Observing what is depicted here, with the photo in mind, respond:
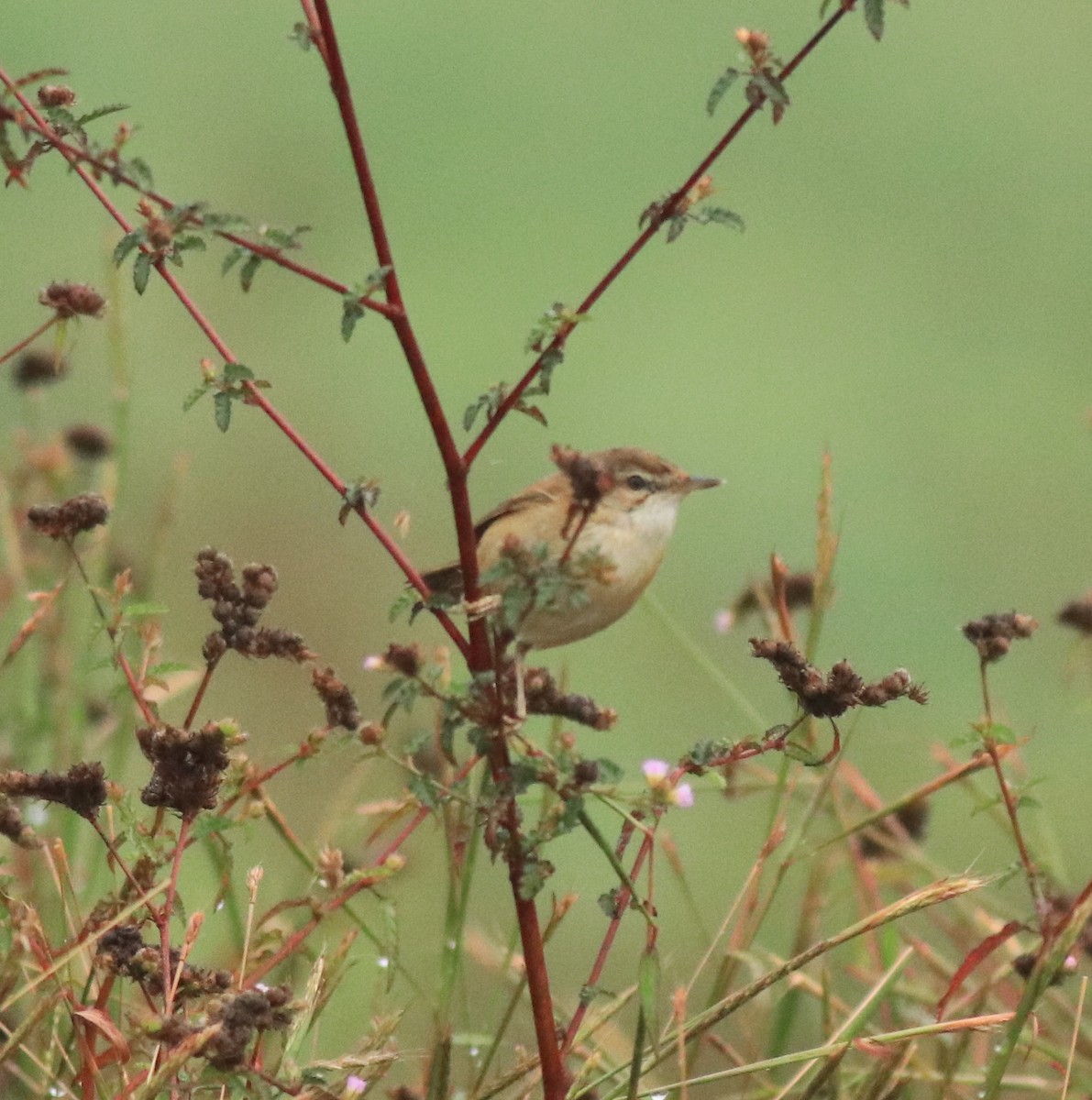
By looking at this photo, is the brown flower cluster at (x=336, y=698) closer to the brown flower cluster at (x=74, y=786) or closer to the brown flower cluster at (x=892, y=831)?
the brown flower cluster at (x=74, y=786)

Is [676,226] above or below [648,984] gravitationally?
above

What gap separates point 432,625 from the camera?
3.40m

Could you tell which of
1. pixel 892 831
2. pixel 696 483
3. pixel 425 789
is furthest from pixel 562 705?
pixel 892 831

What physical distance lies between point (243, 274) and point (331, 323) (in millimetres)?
3360

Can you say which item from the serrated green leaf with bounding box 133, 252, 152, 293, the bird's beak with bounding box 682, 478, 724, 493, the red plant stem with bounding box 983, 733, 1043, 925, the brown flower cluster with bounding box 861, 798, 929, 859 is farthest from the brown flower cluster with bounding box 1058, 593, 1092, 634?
the serrated green leaf with bounding box 133, 252, 152, 293

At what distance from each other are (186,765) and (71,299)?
0.39 metres

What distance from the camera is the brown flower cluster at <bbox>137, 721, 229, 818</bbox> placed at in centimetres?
106

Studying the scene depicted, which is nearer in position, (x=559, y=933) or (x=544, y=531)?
(x=544, y=531)

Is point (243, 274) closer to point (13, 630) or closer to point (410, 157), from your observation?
point (13, 630)

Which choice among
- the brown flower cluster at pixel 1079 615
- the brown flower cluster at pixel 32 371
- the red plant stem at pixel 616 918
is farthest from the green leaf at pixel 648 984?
the brown flower cluster at pixel 32 371

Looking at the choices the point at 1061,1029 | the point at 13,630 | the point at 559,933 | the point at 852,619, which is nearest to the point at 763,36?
the point at 1061,1029

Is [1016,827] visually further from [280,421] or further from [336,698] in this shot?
[280,421]

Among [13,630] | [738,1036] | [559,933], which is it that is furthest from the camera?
[559,933]

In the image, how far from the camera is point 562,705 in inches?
45.7
